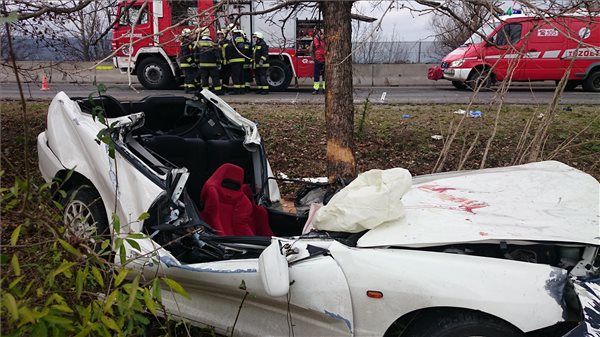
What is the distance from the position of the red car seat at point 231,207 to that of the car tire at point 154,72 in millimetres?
12203

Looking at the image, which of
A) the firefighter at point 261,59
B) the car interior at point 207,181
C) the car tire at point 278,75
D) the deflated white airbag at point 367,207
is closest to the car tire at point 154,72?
the firefighter at point 261,59

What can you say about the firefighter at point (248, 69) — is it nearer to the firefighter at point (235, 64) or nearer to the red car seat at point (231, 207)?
the firefighter at point (235, 64)

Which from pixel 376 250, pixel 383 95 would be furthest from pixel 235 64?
pixel 376 250

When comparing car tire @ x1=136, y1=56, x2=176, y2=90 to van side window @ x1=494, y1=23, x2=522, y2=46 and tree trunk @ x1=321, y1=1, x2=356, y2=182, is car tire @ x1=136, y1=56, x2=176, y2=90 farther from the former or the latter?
tree trunk @ x1=321, y1=1, x2=356, y2=182

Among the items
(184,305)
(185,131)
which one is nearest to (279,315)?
(184,305)

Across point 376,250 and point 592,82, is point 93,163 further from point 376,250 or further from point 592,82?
point 592,82

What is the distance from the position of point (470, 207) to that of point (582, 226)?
1.76 ft

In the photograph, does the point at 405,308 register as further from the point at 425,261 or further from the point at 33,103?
the point at 33,103

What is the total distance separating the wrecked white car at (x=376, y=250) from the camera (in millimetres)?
2062

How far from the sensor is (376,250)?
2.24m

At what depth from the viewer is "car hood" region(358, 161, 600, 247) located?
7.36 feet

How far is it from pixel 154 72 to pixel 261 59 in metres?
3.50

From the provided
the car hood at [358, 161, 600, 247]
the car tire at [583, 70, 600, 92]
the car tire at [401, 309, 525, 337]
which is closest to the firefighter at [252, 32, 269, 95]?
the car tire at [583, 70, 600, 92]

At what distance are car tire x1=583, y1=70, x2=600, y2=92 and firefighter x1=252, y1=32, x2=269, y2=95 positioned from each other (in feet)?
31.5
